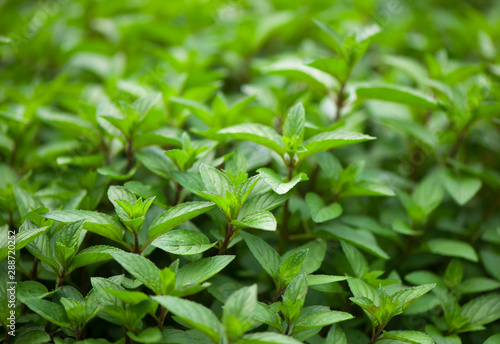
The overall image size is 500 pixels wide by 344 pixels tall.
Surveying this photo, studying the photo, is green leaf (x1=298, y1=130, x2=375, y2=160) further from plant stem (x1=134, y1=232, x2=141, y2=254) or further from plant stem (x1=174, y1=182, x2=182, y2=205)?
plant stem (x1=134, y1=232, x2=141, y2=254)

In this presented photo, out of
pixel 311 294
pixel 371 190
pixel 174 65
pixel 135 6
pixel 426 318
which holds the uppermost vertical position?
pixel 135 6

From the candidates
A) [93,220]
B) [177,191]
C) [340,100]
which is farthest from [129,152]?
[340,100]

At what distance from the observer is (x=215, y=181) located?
103 cm

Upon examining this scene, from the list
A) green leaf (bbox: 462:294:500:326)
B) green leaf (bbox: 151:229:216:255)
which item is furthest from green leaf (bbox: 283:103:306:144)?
green leaf (bbox: 462:294:500:326)

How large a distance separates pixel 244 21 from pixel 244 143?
822 millimetres

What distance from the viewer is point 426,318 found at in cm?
122

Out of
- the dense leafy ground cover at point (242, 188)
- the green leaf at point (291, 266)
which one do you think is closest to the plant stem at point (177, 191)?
the dense leafy ground cover at point (242, 188)

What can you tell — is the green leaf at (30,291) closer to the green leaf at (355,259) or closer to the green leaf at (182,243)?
the green leaf at (182,243)

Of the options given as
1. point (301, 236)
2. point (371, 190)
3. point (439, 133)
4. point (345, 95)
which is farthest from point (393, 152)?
point (301, 236)

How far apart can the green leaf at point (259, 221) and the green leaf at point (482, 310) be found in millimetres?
652

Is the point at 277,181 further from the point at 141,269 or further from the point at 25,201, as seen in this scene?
the point at 25,201

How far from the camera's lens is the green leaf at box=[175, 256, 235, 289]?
3.03ft

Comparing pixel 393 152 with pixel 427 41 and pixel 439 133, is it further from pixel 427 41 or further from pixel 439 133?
pixel 427 41

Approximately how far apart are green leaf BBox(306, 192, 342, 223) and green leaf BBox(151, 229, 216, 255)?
1.00ft
